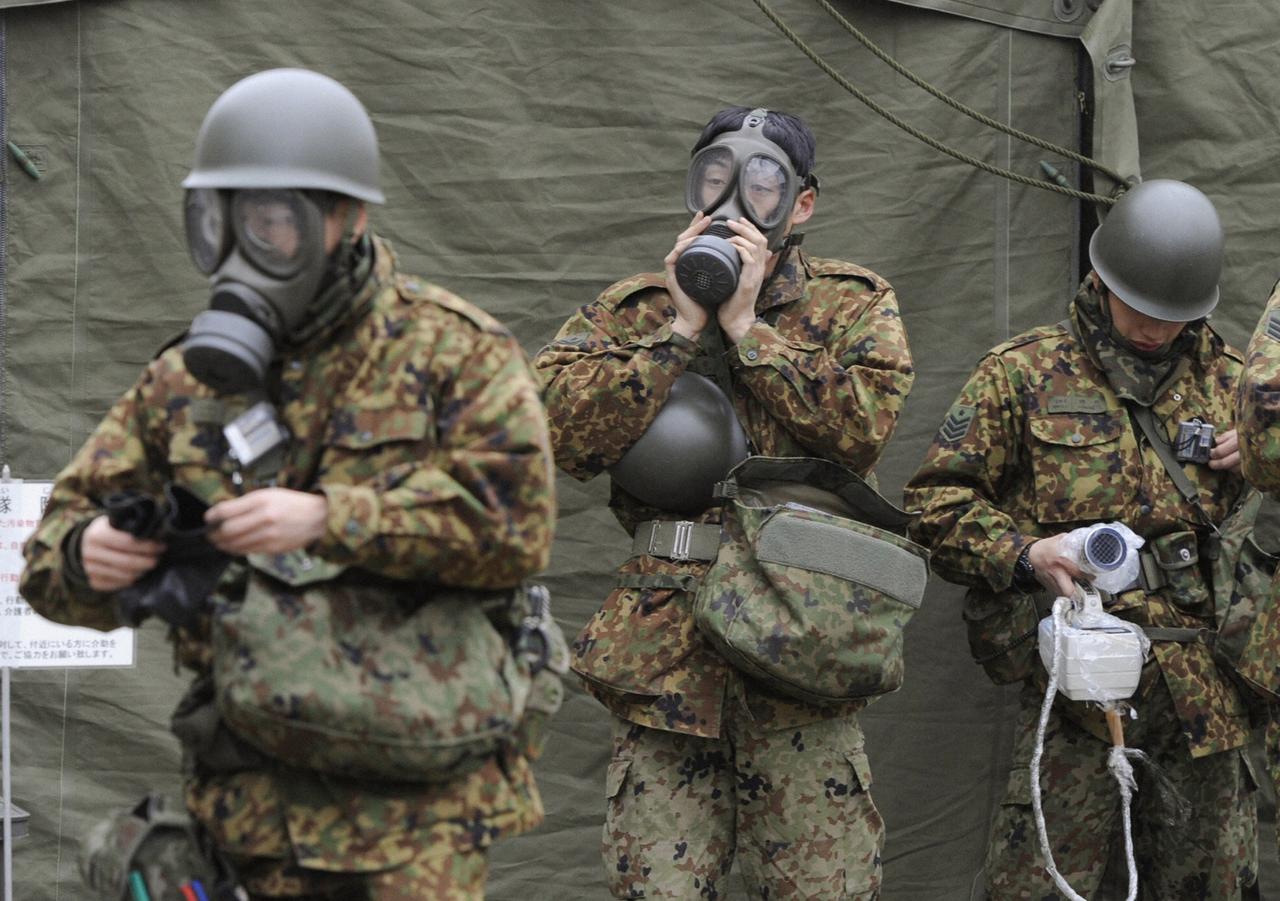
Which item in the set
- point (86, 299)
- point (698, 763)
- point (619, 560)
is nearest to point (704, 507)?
point (698, 763)

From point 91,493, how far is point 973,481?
227 centimetres

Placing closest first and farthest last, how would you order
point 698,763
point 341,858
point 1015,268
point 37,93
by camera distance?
point 341,858, point 698,763, point 37,93, point 1015,268

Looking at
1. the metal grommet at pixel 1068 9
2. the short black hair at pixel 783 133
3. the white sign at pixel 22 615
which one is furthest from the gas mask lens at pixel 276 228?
the metal grommet at pixel 1068 9

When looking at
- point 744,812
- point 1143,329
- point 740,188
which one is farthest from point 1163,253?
point 744,812

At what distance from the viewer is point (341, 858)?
8.75 ft

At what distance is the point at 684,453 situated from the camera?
376 cm

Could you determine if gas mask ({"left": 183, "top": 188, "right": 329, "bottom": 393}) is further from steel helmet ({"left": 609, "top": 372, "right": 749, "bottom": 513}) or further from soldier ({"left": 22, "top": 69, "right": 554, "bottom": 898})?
steel helmet ({"left": 609, "top": 372, "right": 749, "bottom": 513})

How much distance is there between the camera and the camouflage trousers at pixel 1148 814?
4211mm

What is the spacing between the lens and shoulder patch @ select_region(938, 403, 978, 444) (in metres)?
4.33

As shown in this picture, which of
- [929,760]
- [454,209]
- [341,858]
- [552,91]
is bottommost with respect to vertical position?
[929,760]

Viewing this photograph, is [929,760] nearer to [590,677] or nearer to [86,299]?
[590,677]

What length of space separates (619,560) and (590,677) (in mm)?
1044

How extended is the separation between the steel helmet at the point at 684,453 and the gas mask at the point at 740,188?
0.23 metres

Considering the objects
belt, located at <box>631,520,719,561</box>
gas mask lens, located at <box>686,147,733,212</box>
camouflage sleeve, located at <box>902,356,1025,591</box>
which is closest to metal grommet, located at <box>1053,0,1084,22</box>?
camouflage sleeve, located at <box>902,356,1025,591</box>
